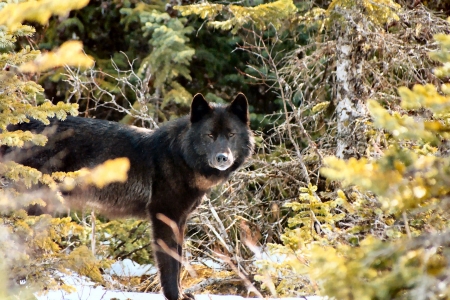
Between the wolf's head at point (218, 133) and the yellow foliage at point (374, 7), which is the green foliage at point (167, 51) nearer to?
the wolf's head at point (218, 133)

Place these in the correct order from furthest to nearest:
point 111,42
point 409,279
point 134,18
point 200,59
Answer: point 111,42, point 200,59, point 134,18, point 409,279

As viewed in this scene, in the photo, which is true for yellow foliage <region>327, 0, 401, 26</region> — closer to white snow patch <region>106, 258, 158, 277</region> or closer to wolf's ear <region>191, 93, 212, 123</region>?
wolf's ear <region>191, 93, 212, 123</region>

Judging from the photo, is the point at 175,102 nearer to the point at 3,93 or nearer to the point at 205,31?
the point at 205,31

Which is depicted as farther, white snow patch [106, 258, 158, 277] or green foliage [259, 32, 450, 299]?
white snow patch [106, 258, 158, 277]

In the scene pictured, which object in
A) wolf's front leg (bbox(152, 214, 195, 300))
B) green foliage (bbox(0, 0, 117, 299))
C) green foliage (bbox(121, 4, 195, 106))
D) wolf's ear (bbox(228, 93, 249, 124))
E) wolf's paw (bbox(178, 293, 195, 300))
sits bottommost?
wolf's paw (bbox(178, 293, 195, 300))

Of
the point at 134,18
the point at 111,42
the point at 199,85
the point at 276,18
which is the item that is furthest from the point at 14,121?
the point at 111,42

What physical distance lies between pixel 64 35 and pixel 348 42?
6.29 m

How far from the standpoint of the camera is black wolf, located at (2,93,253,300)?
634 cm

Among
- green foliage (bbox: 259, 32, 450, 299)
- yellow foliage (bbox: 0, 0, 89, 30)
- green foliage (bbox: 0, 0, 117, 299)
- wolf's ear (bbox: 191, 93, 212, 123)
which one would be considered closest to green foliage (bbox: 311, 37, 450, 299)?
green foliage (bbox: 259, 32, 450, 299)

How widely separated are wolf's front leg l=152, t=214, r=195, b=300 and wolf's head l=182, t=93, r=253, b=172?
794 millimetres

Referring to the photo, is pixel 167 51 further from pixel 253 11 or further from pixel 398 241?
pixel 398 241

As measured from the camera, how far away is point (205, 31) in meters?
11.3

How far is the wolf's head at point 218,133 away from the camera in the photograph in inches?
252

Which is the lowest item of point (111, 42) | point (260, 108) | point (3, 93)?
point (260, 108)
